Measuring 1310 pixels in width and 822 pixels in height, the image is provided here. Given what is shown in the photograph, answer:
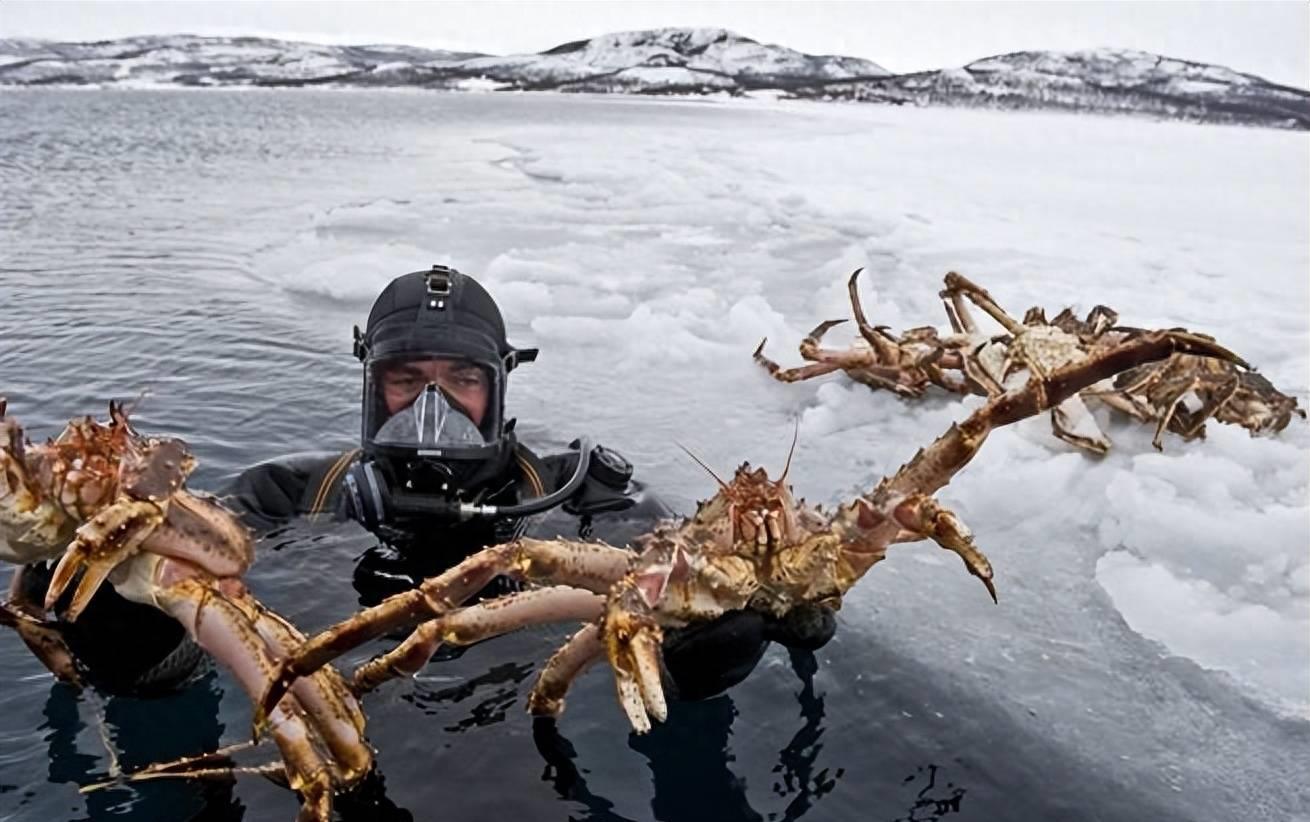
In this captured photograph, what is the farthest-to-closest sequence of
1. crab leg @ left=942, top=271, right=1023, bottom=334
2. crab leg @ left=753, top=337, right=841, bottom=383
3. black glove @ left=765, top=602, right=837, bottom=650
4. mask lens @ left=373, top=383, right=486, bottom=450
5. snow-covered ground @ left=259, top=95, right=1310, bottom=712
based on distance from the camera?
crab leg @ left=753, top=337, right=841, bottom=383
crab leg @ left=942, top=271, right=1023, bottom=334
snow-covered ground @ left=259, top=95, right=1310, bottom=712
mask lens @ left=373, top=383, right=486, bottom=450
black glove @ left=765, top=602, right=837, bottom=650

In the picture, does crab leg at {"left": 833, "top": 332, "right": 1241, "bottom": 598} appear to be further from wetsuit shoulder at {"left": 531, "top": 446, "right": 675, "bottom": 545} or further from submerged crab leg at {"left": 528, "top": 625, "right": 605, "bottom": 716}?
wetsuit shoulder at {"left": 531, "top": 446, "right": 675, "bottom": 545}

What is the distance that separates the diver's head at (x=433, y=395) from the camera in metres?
3.97

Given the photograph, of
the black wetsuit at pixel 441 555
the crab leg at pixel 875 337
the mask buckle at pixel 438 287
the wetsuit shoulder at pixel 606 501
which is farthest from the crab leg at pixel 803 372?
the mask buckle at pixel 438 287

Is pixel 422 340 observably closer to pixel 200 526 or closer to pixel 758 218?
pixel 200 526

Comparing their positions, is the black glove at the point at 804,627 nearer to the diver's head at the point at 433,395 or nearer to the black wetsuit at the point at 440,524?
the black wetsuit at the point at 440,524

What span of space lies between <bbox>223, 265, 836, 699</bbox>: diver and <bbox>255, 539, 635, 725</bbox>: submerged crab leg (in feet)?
2.79

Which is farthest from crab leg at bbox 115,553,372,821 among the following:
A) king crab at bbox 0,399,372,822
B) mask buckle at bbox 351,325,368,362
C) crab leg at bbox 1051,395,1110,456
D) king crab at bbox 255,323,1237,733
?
crab leg at bbox 1051,395,1110,456

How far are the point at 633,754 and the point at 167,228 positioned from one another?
12008mm

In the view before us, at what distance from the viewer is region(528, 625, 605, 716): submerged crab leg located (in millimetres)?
3119

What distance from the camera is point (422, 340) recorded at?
4031mm

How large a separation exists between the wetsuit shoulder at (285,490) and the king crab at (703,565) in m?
1.52

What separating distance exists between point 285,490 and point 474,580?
2068 mm

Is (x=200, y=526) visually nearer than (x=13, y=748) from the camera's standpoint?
Yes

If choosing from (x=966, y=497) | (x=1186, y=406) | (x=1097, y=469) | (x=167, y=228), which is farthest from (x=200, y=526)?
(x=167, y=228)
